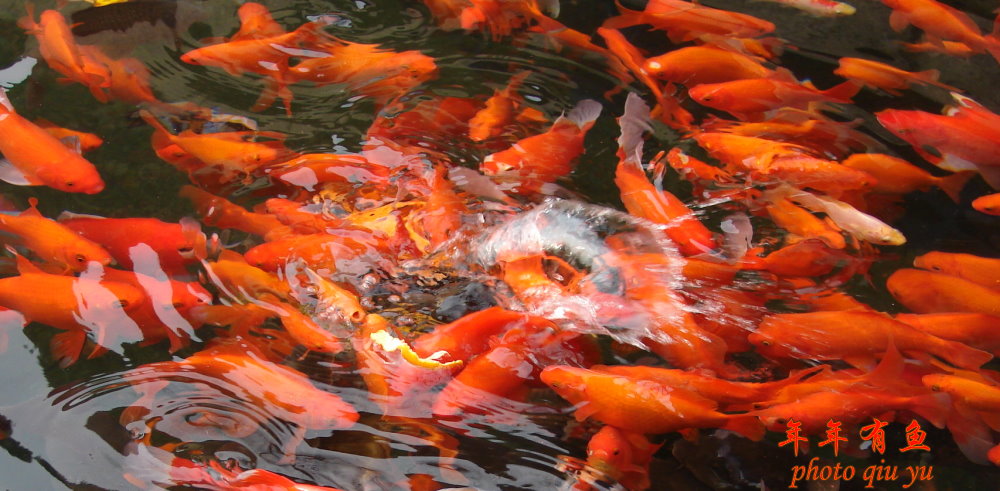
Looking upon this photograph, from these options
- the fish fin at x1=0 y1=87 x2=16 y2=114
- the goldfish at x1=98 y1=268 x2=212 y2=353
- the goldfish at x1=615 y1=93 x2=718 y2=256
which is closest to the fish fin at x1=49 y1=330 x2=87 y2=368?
the goldfish at x1=98 y1=268 x2=212 y2=353

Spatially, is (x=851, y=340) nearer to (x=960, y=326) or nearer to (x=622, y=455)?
(x=960, y=326)

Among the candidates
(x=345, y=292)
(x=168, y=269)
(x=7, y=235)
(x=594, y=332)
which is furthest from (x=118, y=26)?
(x=594, y=332)

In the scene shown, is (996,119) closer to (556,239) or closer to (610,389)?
(556,239)

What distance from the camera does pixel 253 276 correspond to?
107 inches

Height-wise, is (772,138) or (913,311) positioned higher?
(772,138)

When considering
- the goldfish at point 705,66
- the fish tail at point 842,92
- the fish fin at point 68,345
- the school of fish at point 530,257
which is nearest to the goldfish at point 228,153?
the school of fish at point 530,257

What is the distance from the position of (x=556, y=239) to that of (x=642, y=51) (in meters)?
1.47

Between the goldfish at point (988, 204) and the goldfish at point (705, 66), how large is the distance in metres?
1.03

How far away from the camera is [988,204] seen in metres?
3.15

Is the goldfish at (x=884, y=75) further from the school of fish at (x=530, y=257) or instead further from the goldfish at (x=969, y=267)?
the goldfish at (x=969, y=267)

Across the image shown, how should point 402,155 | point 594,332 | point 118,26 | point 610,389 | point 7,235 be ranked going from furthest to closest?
point 118,26, point 402,155, point 7,235, point 594,332, point 610,389

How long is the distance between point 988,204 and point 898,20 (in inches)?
48.9

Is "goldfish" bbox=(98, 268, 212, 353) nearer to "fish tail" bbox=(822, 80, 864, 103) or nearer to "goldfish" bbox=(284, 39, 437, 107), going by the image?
"goldfish" bbox=(284, 39, 437, 107)

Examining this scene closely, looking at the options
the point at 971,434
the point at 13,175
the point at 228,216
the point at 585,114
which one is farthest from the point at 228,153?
the point at 971,434
